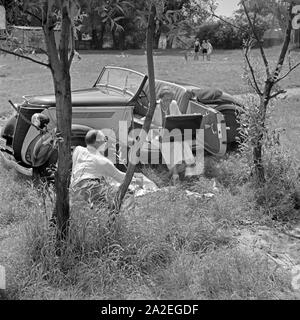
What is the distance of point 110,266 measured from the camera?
12.0 ft

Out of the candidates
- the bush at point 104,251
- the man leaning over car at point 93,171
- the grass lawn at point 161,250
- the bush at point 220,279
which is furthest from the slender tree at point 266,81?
the bush at point 220,279

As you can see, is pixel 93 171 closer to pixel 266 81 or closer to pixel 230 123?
pixel 266 81

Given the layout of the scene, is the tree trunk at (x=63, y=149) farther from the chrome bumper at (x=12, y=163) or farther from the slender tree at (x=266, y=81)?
the slender tree at (x=266, y=81)

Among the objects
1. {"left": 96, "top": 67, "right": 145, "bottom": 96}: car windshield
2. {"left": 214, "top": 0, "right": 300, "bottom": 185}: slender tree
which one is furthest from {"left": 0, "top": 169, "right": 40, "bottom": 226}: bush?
{"left": 214, "top": 0, "right": 300, "bottom": 185}: slender tree

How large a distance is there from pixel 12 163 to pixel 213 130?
2.80 m

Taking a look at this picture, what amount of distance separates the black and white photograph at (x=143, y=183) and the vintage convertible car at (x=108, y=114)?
0.02m

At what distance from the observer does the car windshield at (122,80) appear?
276 inches

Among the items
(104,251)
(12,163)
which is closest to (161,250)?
(104,251)

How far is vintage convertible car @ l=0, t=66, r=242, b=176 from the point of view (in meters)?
6.07

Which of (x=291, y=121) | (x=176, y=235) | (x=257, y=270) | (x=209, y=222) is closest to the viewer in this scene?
(x=257, y=270)
